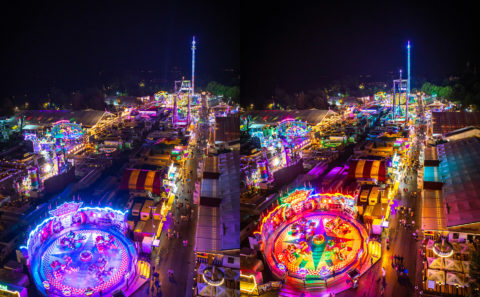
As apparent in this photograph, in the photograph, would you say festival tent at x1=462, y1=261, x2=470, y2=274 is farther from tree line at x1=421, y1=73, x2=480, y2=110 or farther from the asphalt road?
tree line at x1=421, y1=73, x2=480, y2=110

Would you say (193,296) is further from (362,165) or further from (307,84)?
(307,84)

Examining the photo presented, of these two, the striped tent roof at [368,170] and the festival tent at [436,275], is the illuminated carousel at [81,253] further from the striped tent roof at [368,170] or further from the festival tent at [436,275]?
the striped tent roof at [368,170]

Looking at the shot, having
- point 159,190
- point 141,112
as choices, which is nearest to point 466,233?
point 159,190

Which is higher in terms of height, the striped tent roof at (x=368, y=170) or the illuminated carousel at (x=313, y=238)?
the striped tent roof at (x=368, y=170)

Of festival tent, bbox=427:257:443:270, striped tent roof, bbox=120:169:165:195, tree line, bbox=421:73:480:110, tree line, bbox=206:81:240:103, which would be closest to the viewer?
festival tent, bbox=427:257:443:270

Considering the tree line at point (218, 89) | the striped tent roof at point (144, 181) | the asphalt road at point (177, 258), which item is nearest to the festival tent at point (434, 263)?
the asphalt road at point (177, 258)

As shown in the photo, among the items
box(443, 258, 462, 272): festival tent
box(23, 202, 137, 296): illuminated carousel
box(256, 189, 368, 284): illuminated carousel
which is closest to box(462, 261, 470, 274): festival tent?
box(443, 258, 462, 272): festival tent
